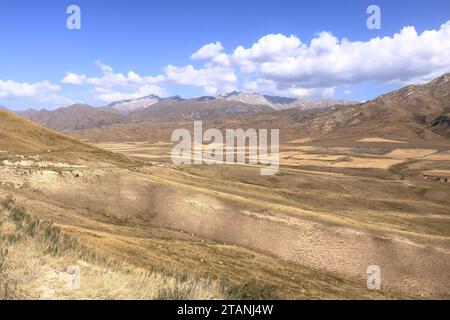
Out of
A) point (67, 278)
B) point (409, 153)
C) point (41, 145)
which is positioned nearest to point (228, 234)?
point (67, 278)

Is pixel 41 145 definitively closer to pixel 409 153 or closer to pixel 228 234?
pixel 228 234

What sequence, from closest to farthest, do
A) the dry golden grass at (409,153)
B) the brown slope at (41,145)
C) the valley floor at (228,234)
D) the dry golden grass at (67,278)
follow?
the dry golden grass at (67,278), the valley floor at (228,234), the brown slope at (41,145), the dry golden grass at (409,153)

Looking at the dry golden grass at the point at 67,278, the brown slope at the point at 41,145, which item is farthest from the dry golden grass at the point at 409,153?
the dry golden grass at the point at 67,278

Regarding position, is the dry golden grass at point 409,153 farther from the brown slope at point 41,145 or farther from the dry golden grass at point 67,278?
the dry golden grass at point 67,278

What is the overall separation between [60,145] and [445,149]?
133296 mm

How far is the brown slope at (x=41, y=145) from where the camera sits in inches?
1952

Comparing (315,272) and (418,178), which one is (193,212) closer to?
(315,272)

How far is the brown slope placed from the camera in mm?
49581
